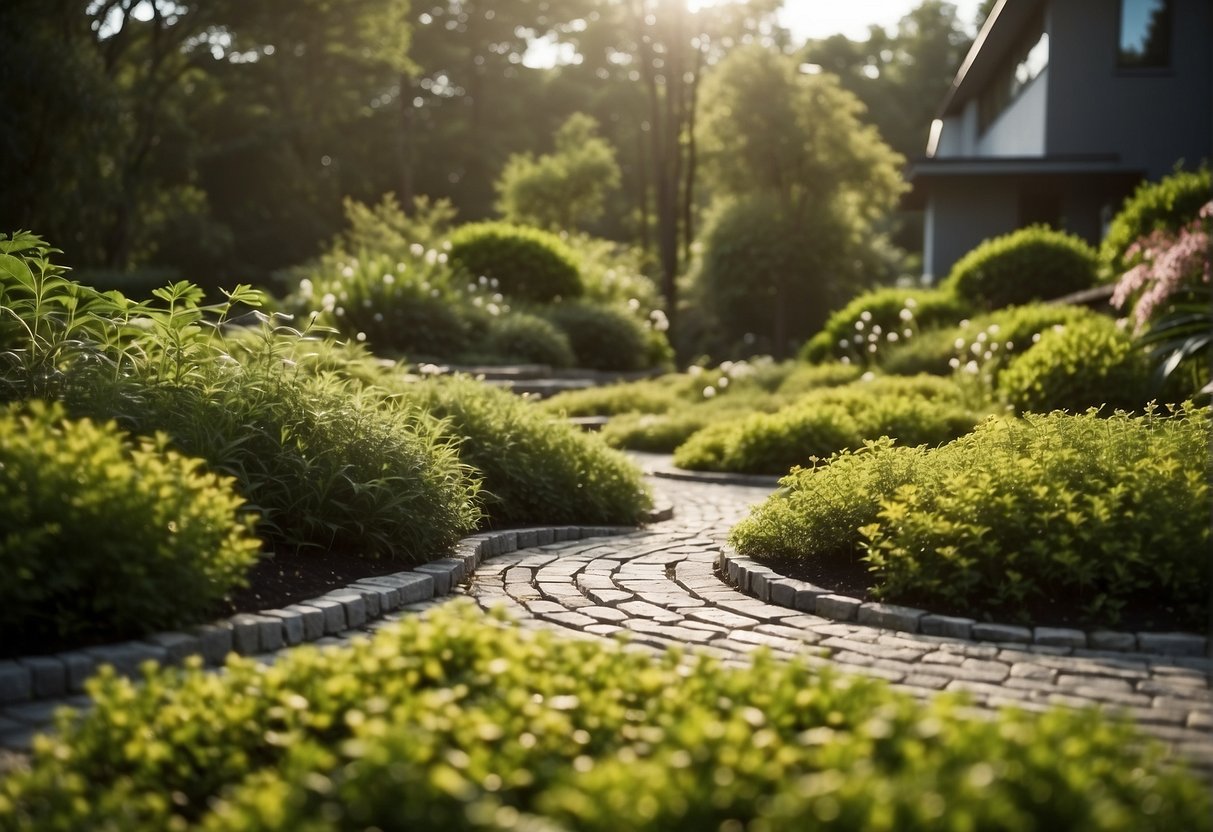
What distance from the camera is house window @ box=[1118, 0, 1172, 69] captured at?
66.9ft

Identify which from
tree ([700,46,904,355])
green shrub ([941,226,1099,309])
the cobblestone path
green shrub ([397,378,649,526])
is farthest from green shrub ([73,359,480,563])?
tree ([700,46,904,355])

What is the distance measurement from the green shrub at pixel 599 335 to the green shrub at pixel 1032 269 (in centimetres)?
555

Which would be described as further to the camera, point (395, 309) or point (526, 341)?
point (526, 341)

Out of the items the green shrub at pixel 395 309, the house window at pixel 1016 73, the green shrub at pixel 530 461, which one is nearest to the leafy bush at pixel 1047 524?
the green shrub at pixel 530 461

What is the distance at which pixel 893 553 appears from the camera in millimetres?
5406

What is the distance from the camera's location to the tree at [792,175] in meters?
29.9

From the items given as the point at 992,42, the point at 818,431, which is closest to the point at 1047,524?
the point at 818,431

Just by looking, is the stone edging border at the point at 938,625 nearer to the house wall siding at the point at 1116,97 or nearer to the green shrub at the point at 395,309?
the green shrub at the point at 395,309

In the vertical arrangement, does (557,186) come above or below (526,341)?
above

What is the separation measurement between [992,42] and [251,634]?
23.6m

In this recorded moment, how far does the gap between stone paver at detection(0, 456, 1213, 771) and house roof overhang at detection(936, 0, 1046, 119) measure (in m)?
18.5

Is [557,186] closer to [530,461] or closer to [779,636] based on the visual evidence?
[530,461]

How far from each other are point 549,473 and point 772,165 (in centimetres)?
A: 2382

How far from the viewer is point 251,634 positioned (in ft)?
15.6
